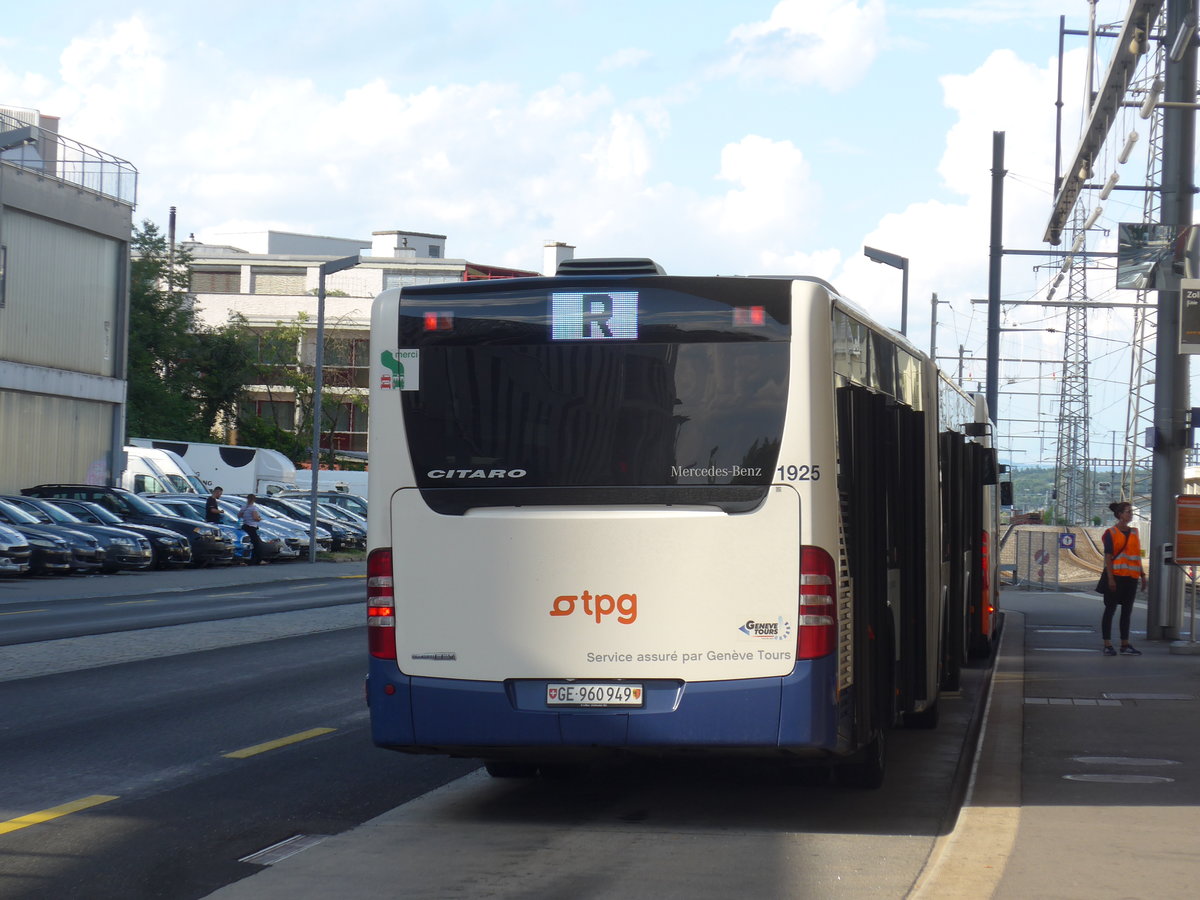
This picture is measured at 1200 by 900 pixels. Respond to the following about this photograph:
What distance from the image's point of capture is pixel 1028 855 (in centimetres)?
752

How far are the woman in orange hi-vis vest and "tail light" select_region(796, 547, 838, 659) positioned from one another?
13113 millimetres

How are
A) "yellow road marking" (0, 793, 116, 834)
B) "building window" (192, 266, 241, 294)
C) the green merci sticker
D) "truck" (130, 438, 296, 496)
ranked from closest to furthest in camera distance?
"yellow road marking" (0, 793, 116, 834) < the green merci sticker < "truck" (130, 438, 296, 496) < "building window" (192, 266, 241, 294)

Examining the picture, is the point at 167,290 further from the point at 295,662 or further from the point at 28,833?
the point at 28,833

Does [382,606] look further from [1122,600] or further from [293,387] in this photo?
[293,387]

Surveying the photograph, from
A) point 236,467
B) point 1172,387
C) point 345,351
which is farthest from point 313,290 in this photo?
point 1172,387

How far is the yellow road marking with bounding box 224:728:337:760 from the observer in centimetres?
1095

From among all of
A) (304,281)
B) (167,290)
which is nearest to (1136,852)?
(167,290)

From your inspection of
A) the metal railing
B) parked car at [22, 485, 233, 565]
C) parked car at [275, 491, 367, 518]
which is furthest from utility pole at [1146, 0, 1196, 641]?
parked car at [275, 491, 367, 518]

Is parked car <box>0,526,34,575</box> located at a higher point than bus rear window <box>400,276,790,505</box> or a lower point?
lower

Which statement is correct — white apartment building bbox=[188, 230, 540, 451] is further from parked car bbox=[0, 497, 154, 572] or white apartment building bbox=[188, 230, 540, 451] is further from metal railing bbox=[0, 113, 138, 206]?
parked car bbox=[0, 497, 154, 572]

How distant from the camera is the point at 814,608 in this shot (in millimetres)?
8070

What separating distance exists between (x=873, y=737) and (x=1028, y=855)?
72.7 inches

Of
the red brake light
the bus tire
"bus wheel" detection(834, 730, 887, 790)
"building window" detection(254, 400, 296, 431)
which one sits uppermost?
"building window" detection(254, 400, 296, 431)

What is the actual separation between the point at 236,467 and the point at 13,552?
96.8 feet
